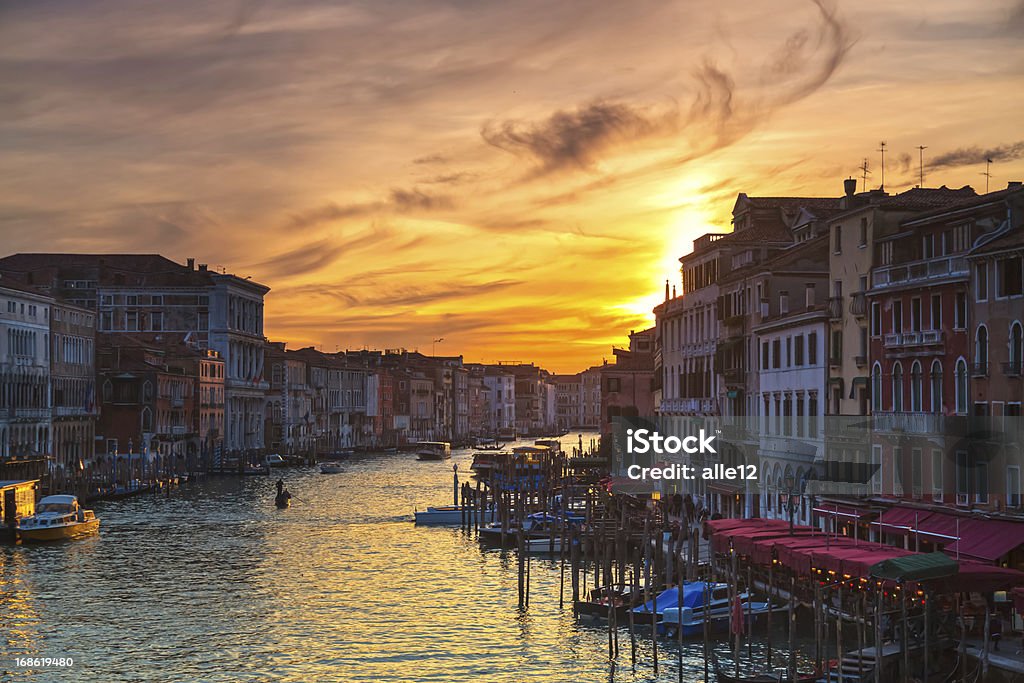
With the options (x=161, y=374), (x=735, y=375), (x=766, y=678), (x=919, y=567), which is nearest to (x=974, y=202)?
(x=919, y=567)

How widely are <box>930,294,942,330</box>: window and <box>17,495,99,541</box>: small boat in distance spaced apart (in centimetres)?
3398

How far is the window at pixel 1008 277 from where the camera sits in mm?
28812

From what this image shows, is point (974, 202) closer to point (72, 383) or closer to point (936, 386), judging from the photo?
point (936, 386)

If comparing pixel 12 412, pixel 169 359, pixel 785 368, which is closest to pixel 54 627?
pixel 785 368

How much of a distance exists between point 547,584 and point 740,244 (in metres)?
15.6

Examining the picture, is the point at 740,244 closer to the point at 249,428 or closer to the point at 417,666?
the point at 417,666

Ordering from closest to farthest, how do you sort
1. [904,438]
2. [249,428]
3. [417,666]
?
[417,666], [904,438], [249,428]

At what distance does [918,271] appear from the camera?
3350 centimetres

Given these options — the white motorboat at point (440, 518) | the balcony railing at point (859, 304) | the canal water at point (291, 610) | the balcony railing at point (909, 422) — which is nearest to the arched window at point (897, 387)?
the balcony railing at point (909, 422)

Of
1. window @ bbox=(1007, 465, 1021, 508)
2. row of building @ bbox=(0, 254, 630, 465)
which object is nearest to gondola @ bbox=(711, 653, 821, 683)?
window @ bbox=(1007, 465, 1021, 508)

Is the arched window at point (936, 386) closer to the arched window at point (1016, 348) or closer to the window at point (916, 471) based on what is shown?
the window at point (916, 471)

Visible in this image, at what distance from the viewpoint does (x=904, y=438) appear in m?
34.0

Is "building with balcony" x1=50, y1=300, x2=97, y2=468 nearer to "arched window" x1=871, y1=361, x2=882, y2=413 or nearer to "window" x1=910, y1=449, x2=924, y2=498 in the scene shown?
"arched window" x1=871, y1=361, x2=882, y2=413

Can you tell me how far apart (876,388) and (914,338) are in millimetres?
2844
